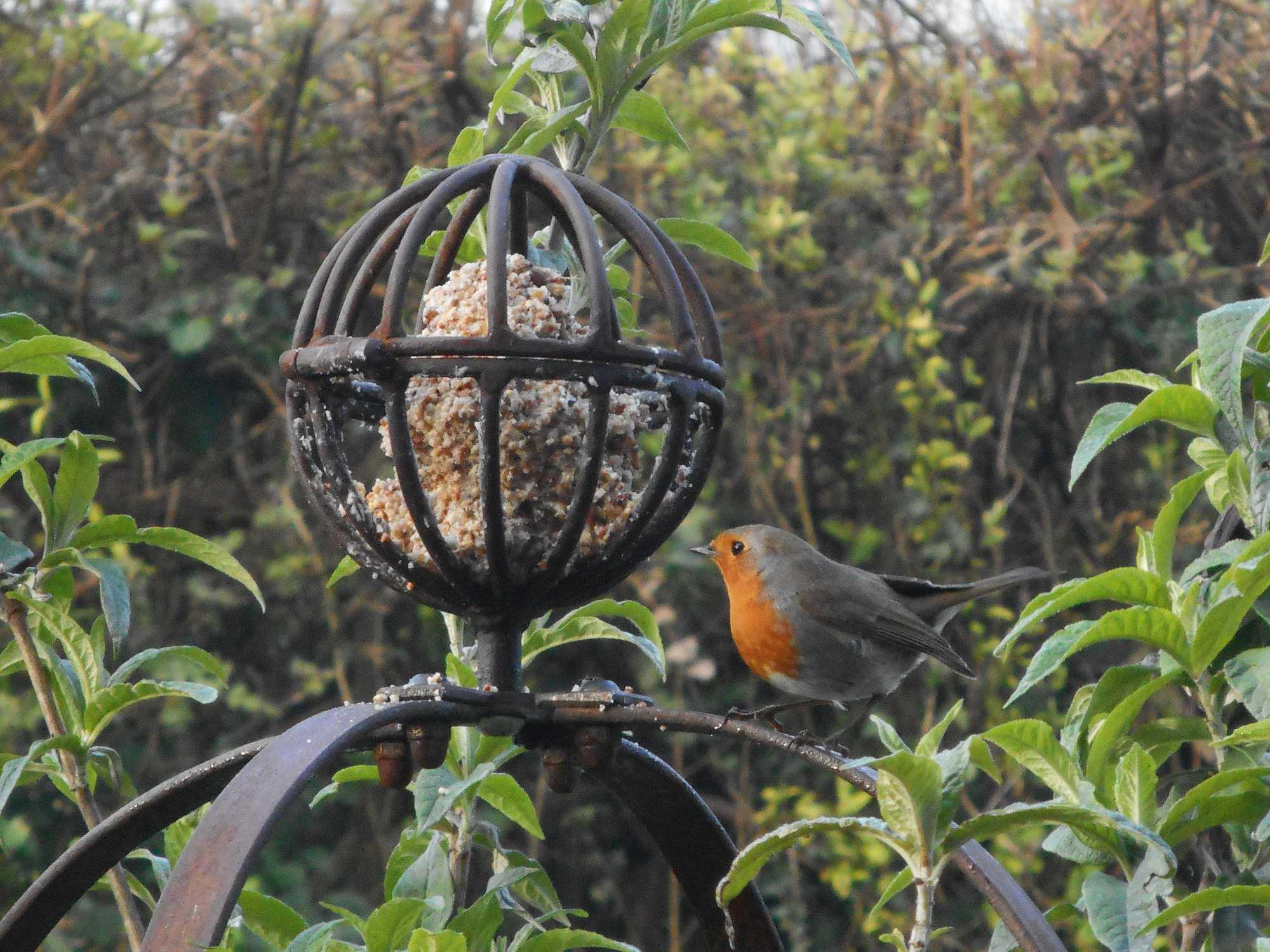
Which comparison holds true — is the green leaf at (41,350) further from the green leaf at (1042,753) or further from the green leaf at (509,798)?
the green leaf at (1042,753)

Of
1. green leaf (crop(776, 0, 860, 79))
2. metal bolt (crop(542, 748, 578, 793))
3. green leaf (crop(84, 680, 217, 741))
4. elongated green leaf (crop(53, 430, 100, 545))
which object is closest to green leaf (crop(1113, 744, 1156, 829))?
metal bolt (crop(542, 748, 578, 793))

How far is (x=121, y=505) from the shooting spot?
4371 mm

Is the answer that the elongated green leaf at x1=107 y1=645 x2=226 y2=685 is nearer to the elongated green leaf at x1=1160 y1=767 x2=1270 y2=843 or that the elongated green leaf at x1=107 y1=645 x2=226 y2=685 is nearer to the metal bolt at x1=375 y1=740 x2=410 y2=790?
the metal bolt at x1=375 y1=740 x2=410 y2=790

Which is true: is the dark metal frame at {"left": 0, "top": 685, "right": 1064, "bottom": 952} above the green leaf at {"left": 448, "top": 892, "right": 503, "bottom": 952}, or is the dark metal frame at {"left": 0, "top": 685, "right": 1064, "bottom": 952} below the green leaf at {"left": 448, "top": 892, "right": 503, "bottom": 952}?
above

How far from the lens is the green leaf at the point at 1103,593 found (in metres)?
1.48

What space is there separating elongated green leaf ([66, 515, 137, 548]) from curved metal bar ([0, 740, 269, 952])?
308 mm

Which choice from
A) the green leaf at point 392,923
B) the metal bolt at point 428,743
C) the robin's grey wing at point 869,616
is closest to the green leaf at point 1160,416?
the metal bolt at point 428,743

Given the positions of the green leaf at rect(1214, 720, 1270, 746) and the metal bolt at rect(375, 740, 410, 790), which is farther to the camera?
the metal bolt at rect(375, 740, 410, 790)

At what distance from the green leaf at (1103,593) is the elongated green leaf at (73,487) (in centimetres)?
106

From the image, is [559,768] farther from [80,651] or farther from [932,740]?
[80,651]

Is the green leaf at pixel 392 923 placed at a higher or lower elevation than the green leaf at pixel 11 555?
lower

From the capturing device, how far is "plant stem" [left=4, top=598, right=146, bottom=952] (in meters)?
1.71

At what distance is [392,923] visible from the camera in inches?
56.4

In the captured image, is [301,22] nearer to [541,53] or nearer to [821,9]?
[821,9]
